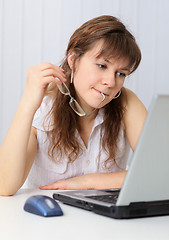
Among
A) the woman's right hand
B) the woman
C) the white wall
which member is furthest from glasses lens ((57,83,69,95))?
the white wall

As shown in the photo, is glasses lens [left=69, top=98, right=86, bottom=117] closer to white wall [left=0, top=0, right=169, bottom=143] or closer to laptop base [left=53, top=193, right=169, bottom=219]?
laptop base [left=53, top=193, right=169, bottom=219]

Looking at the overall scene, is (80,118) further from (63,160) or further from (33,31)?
(33,31)

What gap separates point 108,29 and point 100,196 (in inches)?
29.7

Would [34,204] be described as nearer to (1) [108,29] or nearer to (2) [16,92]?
(1) [108,29]

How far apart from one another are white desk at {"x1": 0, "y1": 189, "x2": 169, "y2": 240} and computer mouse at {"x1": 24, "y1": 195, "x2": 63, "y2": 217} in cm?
1

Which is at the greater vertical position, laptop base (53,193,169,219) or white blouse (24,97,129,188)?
laptop base (53,193,169,219)

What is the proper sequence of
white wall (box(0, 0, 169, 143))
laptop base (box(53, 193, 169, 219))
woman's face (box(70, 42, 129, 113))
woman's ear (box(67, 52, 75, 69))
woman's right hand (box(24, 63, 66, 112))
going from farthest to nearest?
white wall (box(0, 0, 169, 143)) → woman's ear (box(67, 52, 75, 69)) → woman's face (box(70, 42, 129, 113)) → woman's right hand (box(24, 63, 66, 112)) → laptop base (box(53, 193, 169, 219))

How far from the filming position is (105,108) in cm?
175

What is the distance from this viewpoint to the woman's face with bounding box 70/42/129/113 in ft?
4.84

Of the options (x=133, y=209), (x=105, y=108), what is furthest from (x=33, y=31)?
(x=133, y=209)

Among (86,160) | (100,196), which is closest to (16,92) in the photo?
(86,160)

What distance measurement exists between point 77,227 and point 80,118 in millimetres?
968

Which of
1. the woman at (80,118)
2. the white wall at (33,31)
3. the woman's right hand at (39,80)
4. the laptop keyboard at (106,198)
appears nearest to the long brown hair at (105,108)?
the woman at (80,118)

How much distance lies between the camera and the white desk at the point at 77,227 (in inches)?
28.4
